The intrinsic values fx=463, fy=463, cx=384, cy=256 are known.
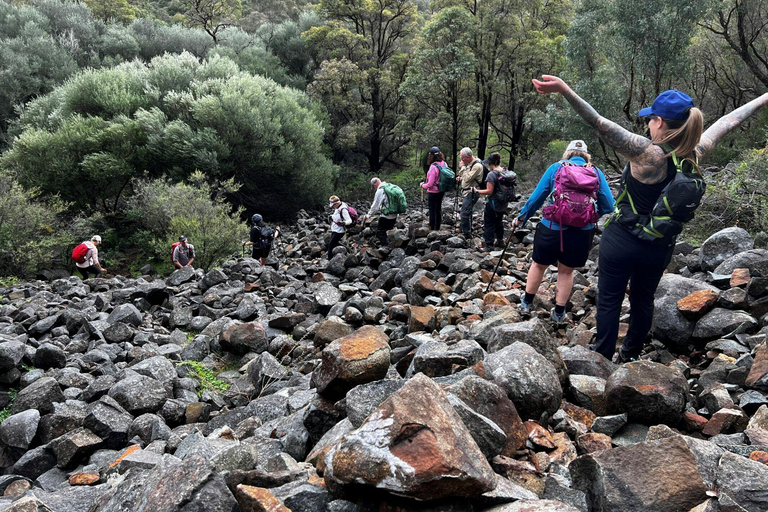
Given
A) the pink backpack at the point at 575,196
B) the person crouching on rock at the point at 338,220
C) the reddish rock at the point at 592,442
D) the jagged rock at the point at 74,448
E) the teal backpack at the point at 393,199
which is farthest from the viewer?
the person crouching on rock at the point at 338,220

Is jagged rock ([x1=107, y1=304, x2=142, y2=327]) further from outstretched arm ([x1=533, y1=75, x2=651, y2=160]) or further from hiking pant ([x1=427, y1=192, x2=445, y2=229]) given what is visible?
outstretched arm ([x1=533, y1=75, x2=651, y2=160])

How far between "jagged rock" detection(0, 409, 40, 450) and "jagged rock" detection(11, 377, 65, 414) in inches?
11.6

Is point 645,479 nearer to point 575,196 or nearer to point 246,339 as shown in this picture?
point 575,196

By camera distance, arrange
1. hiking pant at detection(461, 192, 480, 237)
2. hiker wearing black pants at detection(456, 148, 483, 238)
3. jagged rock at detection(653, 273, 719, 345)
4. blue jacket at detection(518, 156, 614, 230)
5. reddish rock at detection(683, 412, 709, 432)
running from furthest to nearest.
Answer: hiking pant at detection(461, 192, 480, 237), hiker wearing black pants at detection(456, 148, 483, 238), blue jacket at detection(518, 156, 614, 230), jagged rock at detection(653, 273, 719, 345), reddish rock at detection(683, 412, 709, 432)

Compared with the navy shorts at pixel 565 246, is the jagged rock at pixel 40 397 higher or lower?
lower

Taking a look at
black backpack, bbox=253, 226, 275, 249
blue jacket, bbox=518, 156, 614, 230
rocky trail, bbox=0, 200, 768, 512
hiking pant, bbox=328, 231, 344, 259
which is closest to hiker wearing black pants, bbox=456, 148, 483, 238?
rocky trail, bbox=0, 200, 768, 512

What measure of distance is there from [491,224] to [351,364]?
7.60 metres

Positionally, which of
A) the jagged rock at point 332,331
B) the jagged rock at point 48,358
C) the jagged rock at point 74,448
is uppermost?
the jagged rock at point 332,331

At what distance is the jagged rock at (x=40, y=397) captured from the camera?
500 cm

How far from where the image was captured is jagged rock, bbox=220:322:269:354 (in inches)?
262

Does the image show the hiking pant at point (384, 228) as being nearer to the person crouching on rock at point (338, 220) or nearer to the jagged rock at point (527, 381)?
the person crouching on rock at point (338, 220)

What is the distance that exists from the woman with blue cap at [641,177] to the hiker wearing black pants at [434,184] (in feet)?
23.8

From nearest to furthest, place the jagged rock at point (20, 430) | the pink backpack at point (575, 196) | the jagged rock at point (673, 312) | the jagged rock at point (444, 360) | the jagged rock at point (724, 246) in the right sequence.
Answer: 1. the jagged rock at point (444, 360)
2. the jagged rock at point (20, 430)
3. the jagged rock at point (673, 312)
4. the pink backpack at point (575, 196)
5. the jagged rock at point (724, 246)

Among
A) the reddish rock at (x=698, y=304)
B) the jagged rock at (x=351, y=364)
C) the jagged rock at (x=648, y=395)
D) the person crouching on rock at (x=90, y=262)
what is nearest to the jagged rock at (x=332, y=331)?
the jagged rock at (x=351, y=364)
